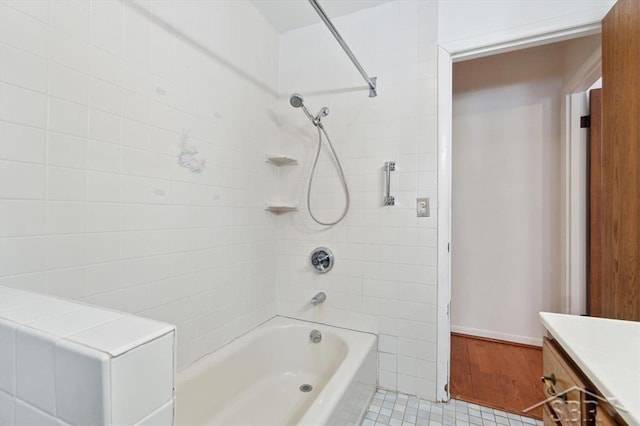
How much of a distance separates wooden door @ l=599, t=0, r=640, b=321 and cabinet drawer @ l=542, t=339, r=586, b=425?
25.5 inches

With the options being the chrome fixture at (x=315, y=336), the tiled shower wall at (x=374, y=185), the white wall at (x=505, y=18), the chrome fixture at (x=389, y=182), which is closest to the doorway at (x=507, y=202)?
the tiled shower wall at (x=374, y=185)

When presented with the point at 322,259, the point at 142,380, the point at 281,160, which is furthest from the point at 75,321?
the point at 281,160

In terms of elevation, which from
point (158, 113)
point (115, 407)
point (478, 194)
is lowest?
point (115, 407)

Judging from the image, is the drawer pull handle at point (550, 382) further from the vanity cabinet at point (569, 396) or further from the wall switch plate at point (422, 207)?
the wall switch plate at point (422, 207)

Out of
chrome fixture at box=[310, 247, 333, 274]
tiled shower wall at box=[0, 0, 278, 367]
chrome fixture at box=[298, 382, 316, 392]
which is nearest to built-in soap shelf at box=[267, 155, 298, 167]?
tiled shower wall at box=[0, 0, 278, 367]

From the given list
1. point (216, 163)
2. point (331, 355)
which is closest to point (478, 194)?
point (331, 355)

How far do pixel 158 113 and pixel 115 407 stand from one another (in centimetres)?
123

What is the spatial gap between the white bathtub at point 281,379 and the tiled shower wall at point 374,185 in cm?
18

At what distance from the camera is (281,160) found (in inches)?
80.8

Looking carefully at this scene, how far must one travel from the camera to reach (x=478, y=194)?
2574 millimetres

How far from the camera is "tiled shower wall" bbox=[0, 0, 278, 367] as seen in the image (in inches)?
35.2

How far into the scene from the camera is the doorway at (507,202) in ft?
7.64

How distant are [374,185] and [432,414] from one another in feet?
4.40

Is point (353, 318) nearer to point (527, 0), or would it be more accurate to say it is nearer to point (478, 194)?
point (478, 194)
